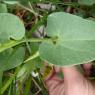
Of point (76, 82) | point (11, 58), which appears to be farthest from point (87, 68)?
point (11, 58)

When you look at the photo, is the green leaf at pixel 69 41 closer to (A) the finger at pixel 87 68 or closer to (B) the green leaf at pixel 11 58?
(B) the green leaf at pixel 11 58

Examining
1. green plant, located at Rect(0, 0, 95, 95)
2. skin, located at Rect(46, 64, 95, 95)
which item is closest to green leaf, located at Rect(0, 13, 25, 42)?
green plant, located at Rect(0, 0, 95, 95)

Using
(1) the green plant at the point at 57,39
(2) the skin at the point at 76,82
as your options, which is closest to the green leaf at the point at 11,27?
(1) the green plant at the point at 57,39

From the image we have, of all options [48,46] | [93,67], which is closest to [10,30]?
[48,46]

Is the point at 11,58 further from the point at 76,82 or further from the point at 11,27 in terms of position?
the point at 76,82

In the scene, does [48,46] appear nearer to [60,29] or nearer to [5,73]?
[60,29]
